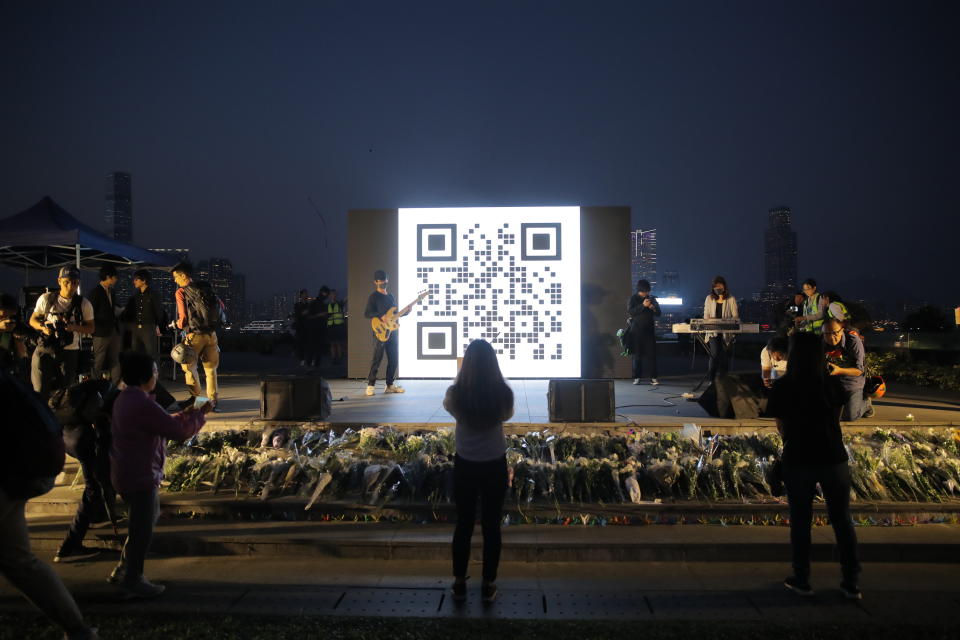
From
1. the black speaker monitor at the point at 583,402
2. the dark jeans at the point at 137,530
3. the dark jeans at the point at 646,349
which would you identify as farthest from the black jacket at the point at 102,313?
the dark jeans at the point at 646,349

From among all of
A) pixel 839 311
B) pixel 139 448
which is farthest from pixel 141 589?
pixel 839 311

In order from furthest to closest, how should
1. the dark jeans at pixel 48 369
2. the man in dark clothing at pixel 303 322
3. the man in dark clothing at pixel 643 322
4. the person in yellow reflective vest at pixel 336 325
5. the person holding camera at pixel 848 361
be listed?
1. the person in yellow reflective vest at pixel 336 325
2. the man in dark clothing at pixel 303 322
3. the man in dark clothing at pixel 643 322
4. the dark jeans at pixel 48 369
5. the person holding camera at pixel 848 361

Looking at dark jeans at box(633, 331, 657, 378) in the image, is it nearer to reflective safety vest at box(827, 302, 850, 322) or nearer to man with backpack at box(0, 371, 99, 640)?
reflective safety vest at box(827, 302, 850, 322)

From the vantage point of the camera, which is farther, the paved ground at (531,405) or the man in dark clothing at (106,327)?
the man in dark clothing at (106,327)

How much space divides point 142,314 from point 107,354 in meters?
0.62

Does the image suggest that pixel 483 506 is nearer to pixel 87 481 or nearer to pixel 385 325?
pixel 87 481

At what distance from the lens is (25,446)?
2.64 metres

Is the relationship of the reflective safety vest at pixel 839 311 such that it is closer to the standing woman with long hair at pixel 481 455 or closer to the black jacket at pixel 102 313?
the standing woman with long hair at pixel 481 455

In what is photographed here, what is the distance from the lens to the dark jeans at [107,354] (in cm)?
705

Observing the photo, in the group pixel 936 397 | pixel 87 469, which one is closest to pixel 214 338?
pixel 87 469

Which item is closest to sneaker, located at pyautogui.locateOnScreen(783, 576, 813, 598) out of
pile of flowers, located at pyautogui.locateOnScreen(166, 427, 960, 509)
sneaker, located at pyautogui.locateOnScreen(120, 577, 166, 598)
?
pile of flowers, located at pyautogui.locateOnScreen(166, 427, 960, 509)

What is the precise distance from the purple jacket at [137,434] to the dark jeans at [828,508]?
134 inches

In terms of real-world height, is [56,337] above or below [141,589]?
above

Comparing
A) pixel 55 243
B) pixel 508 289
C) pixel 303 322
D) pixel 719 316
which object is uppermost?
pixel 55 243
